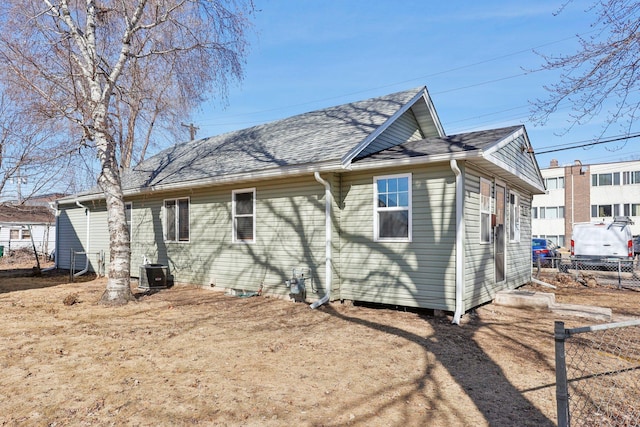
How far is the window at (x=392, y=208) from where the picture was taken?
25.6ft

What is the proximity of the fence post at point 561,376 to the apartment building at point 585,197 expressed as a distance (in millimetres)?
35969

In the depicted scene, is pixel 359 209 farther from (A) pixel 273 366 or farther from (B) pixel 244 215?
(A) pixel 273 366

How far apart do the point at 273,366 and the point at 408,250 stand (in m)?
3.80

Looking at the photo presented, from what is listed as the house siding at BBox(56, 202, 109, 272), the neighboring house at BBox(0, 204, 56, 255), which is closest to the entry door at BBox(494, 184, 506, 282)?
the house siding at BBox(56, 202, 109, 272)

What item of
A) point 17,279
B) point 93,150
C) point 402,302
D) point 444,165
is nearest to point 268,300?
point 402,302

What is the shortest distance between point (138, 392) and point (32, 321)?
4451 mm

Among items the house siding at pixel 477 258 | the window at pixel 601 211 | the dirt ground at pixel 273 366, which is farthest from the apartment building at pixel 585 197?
the dirt ground at pixel 273 366

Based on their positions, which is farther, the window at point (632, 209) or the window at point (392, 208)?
the window at point (632, 209)

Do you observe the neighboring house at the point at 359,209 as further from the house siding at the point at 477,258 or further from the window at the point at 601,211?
the window at the point at 601,211

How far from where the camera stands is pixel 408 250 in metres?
7.72

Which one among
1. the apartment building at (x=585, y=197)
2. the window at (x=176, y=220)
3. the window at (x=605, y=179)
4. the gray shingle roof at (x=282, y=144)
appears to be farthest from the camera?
the window at (x=605, y=179)

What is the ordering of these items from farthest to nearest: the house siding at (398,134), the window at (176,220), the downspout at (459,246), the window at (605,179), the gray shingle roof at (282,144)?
the window at (605,179) < the window at (176,220) < the gray shingle roof at (282,144) < the house siding at (398,134) < the downspout at (459,246)

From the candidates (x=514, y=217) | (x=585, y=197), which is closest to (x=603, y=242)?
(x=514, y=217)

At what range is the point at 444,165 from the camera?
7.38m
